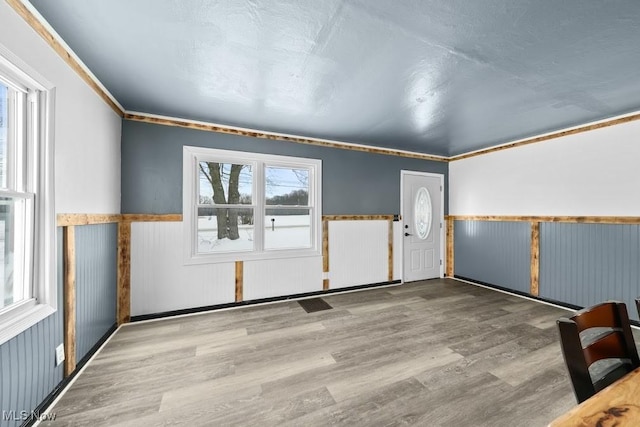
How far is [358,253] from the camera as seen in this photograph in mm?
4441

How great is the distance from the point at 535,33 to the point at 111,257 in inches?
160

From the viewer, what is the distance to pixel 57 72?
182cm

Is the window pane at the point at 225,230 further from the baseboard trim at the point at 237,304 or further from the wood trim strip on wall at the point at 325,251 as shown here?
the wood trim strip on wall at the point at 325,251

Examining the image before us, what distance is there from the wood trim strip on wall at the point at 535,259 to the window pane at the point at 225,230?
4109mm

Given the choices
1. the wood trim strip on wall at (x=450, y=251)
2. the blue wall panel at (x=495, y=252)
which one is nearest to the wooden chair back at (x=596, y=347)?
the blue wall panel at (x=495, y=252)

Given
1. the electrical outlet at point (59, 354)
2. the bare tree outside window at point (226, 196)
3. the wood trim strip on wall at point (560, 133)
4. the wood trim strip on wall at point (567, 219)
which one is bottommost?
the electrical outlet at point (59, 354)

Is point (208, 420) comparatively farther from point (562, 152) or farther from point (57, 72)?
point (562, 152)

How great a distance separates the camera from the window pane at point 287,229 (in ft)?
12.8

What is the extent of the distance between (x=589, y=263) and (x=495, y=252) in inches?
47.0

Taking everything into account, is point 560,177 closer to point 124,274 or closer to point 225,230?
point 225,230

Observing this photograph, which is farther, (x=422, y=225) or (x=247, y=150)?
(x=422, y=225)

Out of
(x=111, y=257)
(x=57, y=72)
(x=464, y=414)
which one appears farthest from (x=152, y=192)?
(x=464, y=414)

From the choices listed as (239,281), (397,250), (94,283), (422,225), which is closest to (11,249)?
(94,283)

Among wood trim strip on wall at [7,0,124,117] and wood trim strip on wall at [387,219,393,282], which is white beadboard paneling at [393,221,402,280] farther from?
wood trim strip on wall at [7,0,124,117]
